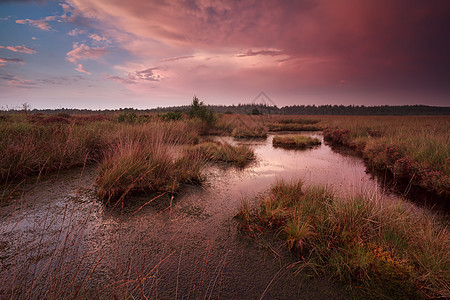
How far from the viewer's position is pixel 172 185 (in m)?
5.15

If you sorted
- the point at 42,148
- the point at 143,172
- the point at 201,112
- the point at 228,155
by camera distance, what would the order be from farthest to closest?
the point at 201,112
the point at 228,155
the point at 42,148
the point at 143,172

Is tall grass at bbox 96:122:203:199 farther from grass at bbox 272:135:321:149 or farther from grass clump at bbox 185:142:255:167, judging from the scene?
grass at bbox 272:135:321:149

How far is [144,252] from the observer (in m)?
2.88

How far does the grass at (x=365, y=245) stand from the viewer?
2357mm

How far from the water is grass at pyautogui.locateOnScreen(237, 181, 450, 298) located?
0.97 ft

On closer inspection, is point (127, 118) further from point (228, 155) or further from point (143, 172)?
point (143, 172)

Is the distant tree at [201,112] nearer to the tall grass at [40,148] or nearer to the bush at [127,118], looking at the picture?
the bush at [127,118]

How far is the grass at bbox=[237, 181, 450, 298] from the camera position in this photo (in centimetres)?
236

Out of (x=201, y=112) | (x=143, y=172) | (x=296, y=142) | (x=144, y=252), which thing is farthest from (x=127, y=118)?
(x=144, y=252)

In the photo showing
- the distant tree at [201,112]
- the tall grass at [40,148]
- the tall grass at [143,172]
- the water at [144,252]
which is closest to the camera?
the water at [144,252]

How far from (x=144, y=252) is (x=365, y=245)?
321 centimetres

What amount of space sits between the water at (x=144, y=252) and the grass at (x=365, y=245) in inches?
11.7

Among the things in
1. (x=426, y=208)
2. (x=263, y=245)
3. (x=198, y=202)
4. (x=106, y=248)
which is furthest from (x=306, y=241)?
(x=426, y=208)

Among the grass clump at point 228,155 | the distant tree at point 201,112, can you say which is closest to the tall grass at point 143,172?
the grass clump at point 228,155
